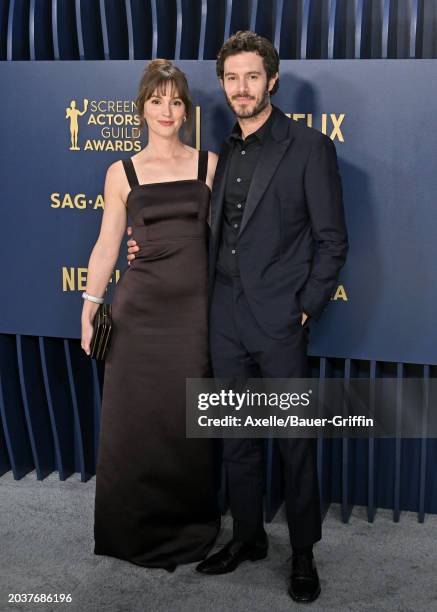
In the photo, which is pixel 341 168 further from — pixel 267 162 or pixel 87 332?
pixel 87 332

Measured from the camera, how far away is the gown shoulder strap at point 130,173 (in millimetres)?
3043

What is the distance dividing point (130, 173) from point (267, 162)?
509 mm

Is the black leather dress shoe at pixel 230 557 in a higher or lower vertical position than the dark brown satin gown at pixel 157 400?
lower

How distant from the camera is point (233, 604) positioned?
2893 millimetres

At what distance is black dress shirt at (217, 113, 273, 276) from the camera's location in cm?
288

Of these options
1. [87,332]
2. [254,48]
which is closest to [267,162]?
[254,48]

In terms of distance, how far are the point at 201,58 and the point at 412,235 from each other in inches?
41.0

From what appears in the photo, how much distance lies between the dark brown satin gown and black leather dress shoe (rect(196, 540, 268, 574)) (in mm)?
94

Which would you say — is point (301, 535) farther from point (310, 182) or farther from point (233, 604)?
point (310, 182)

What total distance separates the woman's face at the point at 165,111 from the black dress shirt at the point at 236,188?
0.21m

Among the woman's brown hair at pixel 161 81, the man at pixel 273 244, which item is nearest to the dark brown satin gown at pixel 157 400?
the man at pixel 273 244

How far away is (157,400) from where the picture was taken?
10.4 ft

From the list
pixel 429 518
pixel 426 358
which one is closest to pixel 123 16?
pixel 426 358

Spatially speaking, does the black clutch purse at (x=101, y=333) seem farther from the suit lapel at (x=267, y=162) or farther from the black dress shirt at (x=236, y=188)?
the suit lapel at (x=267, y=162)
